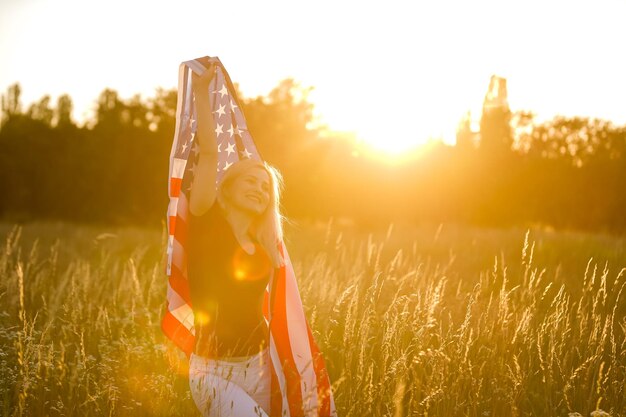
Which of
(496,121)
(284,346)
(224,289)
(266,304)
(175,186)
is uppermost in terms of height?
(496,121)

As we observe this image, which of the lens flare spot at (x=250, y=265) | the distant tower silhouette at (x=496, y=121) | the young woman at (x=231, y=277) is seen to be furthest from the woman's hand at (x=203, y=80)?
the distant tower silhouette at (x=496, y=121)

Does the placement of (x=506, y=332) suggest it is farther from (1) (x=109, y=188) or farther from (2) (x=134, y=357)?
(1) (x=109, y=188)

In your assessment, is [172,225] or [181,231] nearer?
[181,231]

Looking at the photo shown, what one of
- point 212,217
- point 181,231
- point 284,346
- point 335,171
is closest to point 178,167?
point 181,231

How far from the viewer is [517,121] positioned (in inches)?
889

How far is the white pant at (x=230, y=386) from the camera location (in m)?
2.91

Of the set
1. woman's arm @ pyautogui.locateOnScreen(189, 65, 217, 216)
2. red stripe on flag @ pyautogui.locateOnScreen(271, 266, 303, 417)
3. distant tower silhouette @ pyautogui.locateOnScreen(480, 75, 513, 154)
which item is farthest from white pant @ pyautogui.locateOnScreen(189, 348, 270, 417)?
distant tower silhouette @ pyautogui.locateOnScreen(480, 75, 513, 154)

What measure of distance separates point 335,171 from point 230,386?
2041cm

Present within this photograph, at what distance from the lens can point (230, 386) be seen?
2.97m

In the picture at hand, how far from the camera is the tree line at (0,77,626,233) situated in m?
20.2

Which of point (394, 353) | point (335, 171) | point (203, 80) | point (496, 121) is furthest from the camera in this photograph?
point (335, 171)

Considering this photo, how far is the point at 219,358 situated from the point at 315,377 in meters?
0.64

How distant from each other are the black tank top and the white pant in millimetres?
58

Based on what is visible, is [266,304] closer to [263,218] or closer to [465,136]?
[263,218]
